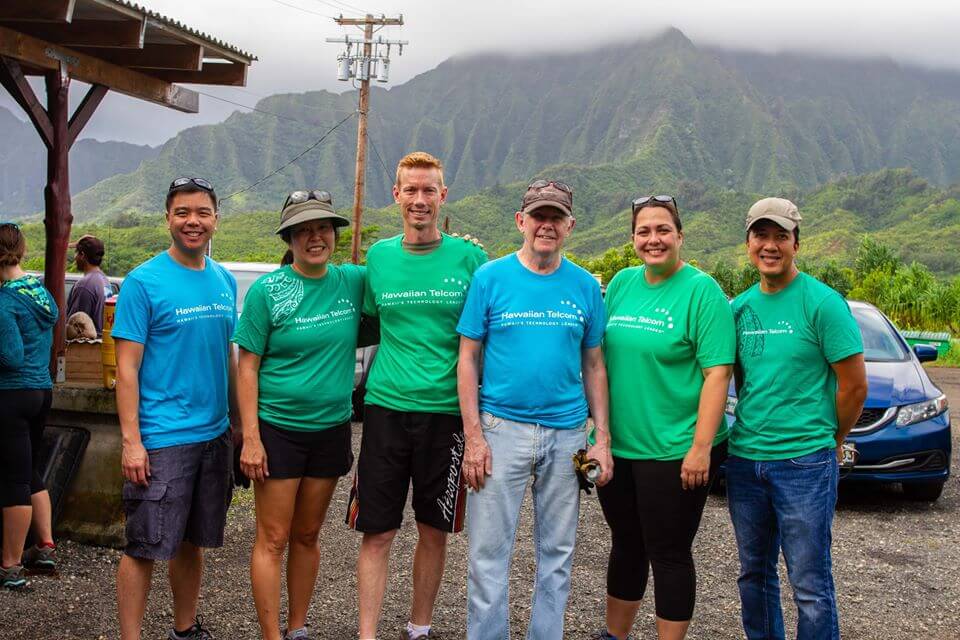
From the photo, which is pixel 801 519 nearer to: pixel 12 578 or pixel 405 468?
pixel 405 468

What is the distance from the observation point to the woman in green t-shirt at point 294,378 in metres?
3.88

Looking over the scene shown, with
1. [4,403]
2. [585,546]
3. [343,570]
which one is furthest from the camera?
[585,546]

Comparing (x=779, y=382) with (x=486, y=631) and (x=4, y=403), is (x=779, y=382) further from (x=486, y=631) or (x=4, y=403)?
(x=4, y=403)

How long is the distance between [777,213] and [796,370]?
60 cm

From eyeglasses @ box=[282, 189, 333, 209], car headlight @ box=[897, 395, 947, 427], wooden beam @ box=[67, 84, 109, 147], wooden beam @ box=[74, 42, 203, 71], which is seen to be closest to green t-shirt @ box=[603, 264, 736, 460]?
eyeglasses @ box=[282, 189, 333, 209]

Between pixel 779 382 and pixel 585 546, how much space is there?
2.96 meters

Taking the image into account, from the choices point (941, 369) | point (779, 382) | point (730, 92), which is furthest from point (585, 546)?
point (730, 92)

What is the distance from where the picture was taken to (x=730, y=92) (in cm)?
18600

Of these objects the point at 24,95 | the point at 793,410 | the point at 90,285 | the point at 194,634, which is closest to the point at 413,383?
the point at 793,410

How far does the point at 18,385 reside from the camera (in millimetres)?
4902

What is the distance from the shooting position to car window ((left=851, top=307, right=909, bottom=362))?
808 cm

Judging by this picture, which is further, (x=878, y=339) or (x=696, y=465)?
(x=878, y=339)

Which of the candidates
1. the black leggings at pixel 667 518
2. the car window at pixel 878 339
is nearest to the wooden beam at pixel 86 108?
the black leggings at pixel 667 518

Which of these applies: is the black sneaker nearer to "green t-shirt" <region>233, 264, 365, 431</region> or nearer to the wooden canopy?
"green t-shirt" <region>233, 264, 365, 431</region>
